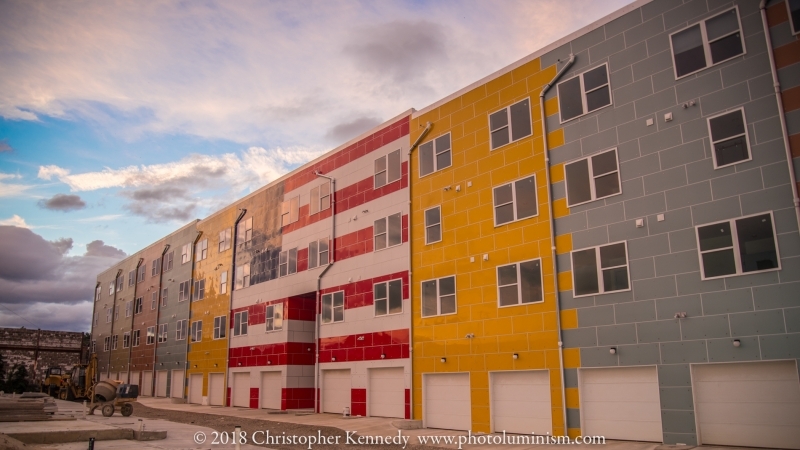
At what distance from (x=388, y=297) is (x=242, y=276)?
58.2 ft

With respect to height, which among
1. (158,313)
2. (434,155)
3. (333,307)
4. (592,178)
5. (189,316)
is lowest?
(333,307)

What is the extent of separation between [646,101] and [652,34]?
226 centimetres

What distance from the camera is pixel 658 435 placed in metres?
17.4

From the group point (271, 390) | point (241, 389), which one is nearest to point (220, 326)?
point (241, 389)

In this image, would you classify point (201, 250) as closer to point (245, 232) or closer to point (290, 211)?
point (245, 232)

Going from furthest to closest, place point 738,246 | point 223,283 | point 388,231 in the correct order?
point 223,283
point 388,231
point 738,246

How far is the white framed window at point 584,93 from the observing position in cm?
2062

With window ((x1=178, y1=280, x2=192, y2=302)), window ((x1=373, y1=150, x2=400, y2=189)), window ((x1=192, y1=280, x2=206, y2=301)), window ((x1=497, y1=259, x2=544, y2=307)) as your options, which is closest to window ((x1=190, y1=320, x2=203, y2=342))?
window ((x1=192, y1=280, x2=206, y2=301))

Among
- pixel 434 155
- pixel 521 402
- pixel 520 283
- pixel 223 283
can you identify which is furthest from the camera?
pixel 223 283

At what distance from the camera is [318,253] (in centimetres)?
3434

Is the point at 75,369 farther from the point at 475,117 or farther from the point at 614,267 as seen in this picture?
the point at 614,267

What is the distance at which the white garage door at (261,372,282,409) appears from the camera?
36.3 meters

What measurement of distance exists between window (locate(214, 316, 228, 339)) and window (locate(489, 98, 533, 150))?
27344 millimetres

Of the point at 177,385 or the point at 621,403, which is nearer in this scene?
the point at 621,403
